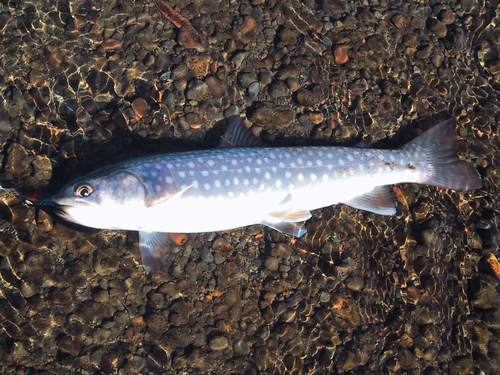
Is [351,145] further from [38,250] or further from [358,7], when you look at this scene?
[38,250]

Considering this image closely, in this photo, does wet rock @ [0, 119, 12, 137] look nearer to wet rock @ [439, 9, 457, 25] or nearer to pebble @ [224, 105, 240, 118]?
pebble @ [224, 105, 240, 118]

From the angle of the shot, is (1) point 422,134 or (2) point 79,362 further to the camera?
(1) point 422,134

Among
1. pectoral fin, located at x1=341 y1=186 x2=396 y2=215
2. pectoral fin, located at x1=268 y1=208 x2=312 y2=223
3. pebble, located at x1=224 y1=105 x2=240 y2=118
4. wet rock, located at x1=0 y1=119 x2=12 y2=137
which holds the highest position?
wet rock, located at x1=0 y1=119 x2=12 y2=137

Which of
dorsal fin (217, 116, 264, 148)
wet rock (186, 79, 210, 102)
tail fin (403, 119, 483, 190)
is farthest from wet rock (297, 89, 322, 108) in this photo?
tail fin (403, 119, 483, 190)

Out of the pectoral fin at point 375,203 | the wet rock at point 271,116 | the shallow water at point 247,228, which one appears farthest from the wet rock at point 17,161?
the pectoral fin at point 375,203

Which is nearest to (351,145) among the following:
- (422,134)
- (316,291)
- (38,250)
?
(422,134)

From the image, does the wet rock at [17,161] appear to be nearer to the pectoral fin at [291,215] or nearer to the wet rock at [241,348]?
the pectoral fin at [291,215]
